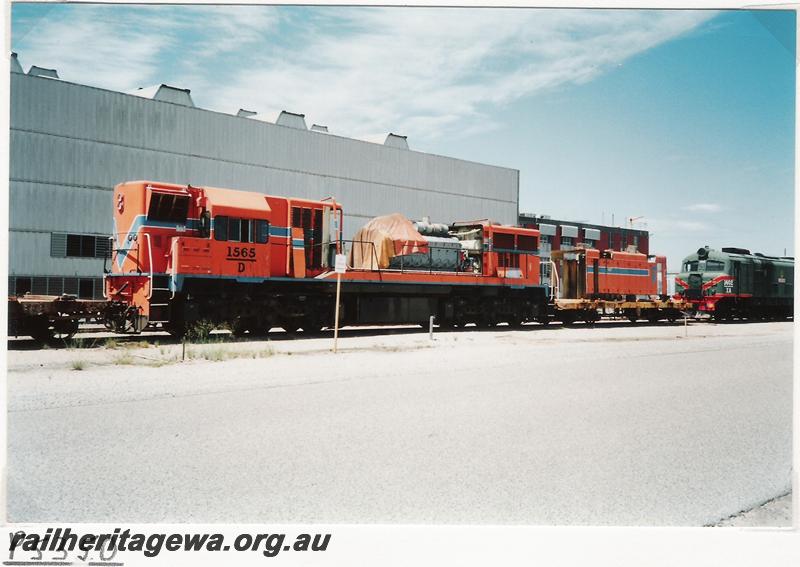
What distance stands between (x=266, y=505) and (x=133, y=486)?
103 cm

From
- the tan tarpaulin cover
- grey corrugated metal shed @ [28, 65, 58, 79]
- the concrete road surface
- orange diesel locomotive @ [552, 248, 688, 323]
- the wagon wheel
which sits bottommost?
the concrete road surface

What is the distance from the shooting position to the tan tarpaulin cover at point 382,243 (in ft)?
66.2

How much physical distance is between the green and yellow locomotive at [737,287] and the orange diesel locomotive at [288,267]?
8646 mm

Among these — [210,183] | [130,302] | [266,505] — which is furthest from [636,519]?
[210,183]

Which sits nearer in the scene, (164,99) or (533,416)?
(533,416)

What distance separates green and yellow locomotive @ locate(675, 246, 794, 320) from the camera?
87.9ft

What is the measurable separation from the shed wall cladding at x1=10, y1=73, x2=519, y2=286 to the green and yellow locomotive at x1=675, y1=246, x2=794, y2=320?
9.19 metres

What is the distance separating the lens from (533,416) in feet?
22.7

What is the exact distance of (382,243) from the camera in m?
20.4

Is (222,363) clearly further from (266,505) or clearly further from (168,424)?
(266,505)

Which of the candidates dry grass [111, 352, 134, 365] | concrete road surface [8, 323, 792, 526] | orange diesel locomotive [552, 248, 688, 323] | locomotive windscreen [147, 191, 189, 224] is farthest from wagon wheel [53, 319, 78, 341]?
orange diesel locomotive [552, 248, 688, 323]
